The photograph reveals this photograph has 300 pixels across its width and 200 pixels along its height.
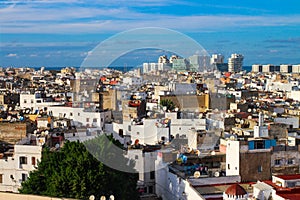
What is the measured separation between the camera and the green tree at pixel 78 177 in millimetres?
11594

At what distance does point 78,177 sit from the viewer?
38.2ft

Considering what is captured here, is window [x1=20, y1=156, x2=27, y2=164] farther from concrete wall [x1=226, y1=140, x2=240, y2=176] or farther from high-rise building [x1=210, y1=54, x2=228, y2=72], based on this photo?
high-rise building [x1=210, y1=54, x2=228, y2=72]

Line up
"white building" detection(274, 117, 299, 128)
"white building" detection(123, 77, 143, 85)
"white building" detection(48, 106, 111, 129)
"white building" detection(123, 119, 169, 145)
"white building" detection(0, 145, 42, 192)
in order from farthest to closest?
"white building" detection(123, 77, 143, 85), "white building" detection(48, 106, 111, 129), "white building" detection(274, 117, 299, 128), "white building" detection(123, 119, 169, 145), "white building" detection(0, 145, 42, 192)

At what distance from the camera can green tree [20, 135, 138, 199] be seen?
1159cm

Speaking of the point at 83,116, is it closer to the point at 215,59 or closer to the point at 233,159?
the point at 233,159

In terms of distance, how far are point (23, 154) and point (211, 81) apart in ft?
84.8

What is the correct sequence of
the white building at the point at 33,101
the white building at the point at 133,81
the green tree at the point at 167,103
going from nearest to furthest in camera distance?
1. the green tree at the point at 167,103
2. the white building at the point at 33,101
3. the white building at the point at 133,81

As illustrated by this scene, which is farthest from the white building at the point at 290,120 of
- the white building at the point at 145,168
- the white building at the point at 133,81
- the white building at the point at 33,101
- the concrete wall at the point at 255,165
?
the white building at the point at 133,81

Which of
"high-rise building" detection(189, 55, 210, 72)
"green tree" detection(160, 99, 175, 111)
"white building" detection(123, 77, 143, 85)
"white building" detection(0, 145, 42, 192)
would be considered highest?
"high-rise building" detection(189, 55, 210, 72)

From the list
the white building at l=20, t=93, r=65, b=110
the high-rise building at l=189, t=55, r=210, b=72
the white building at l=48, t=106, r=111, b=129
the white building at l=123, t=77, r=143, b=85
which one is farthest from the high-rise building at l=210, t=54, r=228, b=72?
the white building at l=48, t=106, r=111, b=129

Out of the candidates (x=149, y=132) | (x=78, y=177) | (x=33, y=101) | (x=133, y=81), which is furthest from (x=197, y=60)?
(x=133, y=81)

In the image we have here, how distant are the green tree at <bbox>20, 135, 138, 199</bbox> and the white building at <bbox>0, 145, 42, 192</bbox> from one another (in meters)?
0.86

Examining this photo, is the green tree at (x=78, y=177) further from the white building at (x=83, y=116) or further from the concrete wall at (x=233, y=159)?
the white building at (x=83, y=116)

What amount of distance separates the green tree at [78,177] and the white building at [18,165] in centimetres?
86
